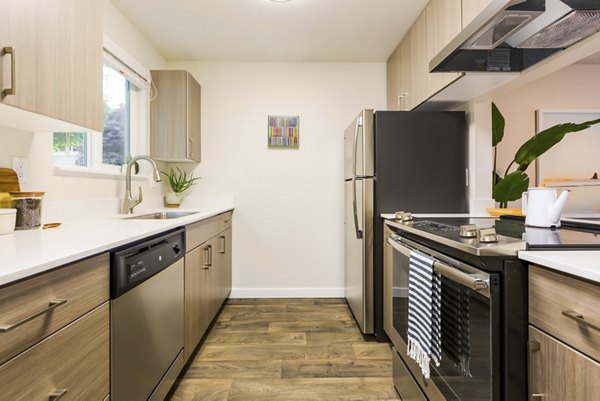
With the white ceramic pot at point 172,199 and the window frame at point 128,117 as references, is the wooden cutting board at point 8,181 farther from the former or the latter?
the white ceramic pot at point 172,199

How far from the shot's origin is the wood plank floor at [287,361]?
1.86 meters

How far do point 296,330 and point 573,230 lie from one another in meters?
1.96

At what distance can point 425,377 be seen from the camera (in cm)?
143

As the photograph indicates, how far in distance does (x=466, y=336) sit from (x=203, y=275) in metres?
1.68

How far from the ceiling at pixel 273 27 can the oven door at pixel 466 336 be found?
1.95 metres

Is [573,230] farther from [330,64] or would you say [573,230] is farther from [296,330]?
[330,64]

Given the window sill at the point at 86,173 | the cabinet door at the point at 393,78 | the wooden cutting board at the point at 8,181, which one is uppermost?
the cabinet door at the point at 393,78

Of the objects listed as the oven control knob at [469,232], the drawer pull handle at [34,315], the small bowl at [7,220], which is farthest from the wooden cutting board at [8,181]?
the oven control knob at [469,232]

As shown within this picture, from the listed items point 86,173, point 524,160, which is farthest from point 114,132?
point 524,160

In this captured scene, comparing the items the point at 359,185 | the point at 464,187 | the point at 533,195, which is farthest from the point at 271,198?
the point at 533,195

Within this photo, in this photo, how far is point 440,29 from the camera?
218cm

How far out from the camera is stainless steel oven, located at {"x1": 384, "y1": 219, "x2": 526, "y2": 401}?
950 mm

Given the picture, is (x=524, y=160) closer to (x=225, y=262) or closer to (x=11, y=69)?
(x=225, y=262)

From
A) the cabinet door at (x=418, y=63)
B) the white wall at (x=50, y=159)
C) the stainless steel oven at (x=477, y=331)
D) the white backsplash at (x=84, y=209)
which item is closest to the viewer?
the stainless steel oven at (x=477, y=331)
